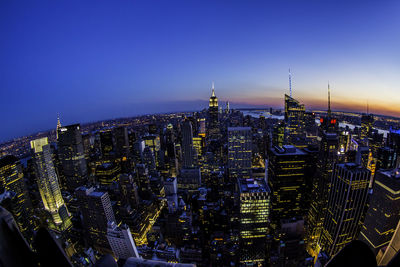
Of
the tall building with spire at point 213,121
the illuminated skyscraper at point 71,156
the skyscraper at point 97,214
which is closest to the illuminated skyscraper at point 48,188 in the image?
the skyscraper at point 97,214

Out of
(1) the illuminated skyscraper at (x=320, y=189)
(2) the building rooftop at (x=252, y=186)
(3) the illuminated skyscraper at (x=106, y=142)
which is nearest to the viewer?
(2) the building rooftop at (x=252, y=186)

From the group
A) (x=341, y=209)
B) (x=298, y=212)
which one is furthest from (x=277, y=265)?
(x=298, y=212)

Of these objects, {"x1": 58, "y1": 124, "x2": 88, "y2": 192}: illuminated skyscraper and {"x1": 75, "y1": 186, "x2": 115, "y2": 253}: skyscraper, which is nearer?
{"x1": 75, "y1": 186, "x2": 115, "y2": 253}: skyscraper

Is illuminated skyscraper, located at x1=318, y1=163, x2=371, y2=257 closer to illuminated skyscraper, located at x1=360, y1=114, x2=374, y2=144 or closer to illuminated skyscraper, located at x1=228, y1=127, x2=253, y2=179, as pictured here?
illuminated skyscraper, located at x1=228, y1=127, x2=253, y2=179

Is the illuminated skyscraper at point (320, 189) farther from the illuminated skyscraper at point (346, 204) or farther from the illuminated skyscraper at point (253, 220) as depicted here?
the illuminated skyscraper at point (253, 220)

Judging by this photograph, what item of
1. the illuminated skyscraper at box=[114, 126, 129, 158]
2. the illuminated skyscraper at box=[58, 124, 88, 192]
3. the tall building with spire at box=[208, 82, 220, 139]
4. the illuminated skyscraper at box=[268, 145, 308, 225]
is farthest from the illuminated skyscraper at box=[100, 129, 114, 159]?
the illuminated skyscraper at box=[268, 145, 308, 225]

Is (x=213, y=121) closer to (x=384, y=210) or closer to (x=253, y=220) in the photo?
(x=253, y=220)
